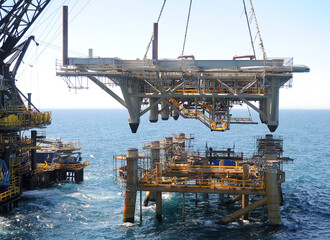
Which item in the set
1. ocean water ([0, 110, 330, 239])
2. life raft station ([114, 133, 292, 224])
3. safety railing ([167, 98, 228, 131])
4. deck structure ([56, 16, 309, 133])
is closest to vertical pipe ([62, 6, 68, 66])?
deck structure ([56, 16, 309, 133])

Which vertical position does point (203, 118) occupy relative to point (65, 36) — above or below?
below

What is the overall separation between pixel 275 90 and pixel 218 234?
38.7ft

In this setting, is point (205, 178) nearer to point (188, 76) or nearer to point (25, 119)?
point (188, 76)

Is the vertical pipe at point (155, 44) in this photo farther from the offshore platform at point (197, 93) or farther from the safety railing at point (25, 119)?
the safety railing at point (25, 119)

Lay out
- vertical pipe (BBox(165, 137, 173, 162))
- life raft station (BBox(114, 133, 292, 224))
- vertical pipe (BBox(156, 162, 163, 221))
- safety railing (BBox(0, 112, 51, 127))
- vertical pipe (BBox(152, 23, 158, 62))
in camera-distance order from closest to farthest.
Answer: vertical pipe (BBox(152, 23, 158, 62)) → life raft station (BBox(114, 133, 292, 224)) → vertical pipe (BBox(156, 162, 163, 221)) → safety railing (BBox(0, 112, 51, 127)) → vertical pipe (BBox(165, 137, 173, 162))

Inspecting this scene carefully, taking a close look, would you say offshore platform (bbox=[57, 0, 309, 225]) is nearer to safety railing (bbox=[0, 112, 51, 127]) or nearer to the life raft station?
the life raft station

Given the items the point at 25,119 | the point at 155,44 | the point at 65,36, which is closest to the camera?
the point at 155,44

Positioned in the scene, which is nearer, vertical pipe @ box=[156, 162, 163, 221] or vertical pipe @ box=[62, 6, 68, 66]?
vertical pipe @ box=[62, 6, 68, 66]

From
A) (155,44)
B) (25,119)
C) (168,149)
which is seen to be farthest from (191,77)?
(25,119)

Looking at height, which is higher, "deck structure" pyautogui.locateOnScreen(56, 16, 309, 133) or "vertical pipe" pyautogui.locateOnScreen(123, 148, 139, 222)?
"deck structure" pyautogui.locateOnScreen(56, 16, 309, 133)

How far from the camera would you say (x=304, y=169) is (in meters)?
63.9

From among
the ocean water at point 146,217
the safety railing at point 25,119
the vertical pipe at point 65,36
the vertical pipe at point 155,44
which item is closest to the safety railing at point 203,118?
the vertical pipe at point 155,44

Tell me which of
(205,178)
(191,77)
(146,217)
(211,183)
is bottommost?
(146,217)

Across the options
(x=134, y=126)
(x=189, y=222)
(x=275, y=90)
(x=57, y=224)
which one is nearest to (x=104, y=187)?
(x=57, y=224)
